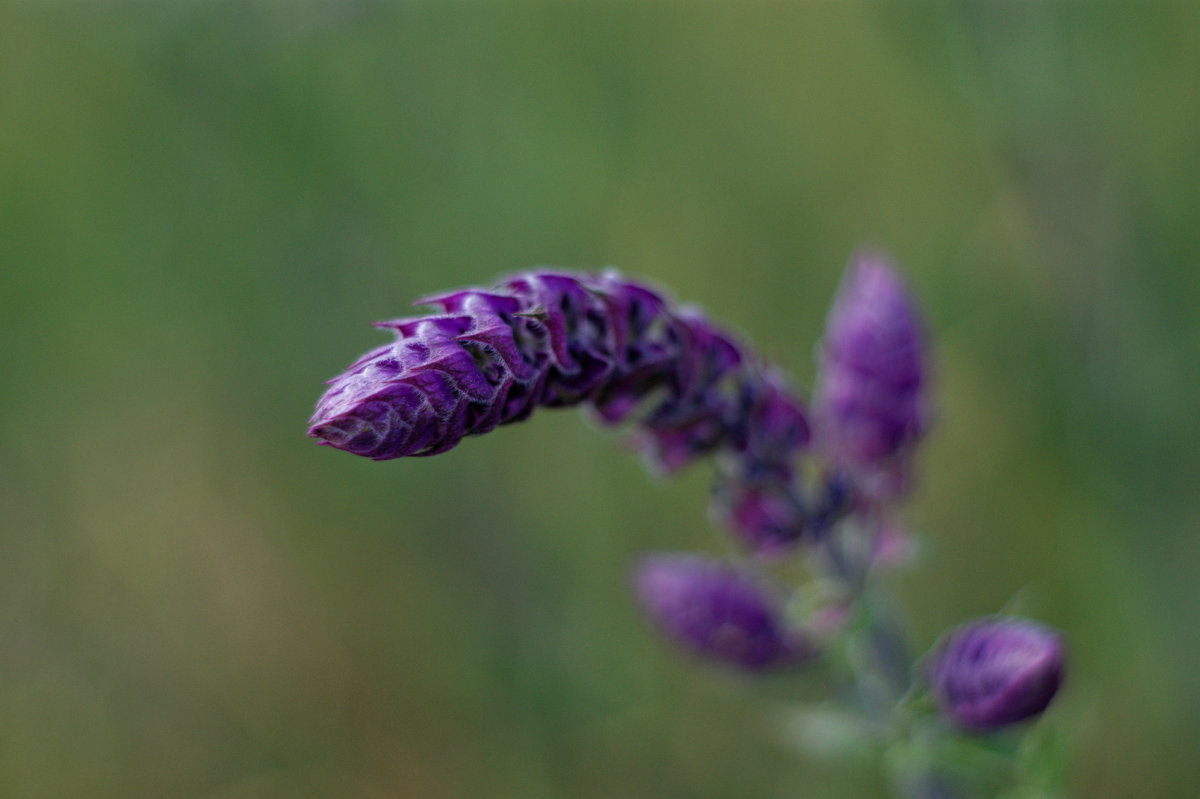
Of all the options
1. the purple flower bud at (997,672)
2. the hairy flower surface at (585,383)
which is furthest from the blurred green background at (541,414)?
the hairy flower surface at (585,383)

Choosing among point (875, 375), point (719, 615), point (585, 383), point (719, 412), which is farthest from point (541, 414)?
point (585, 383)

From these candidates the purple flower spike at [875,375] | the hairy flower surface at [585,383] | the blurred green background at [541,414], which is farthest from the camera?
the blurred green background at [541,414]

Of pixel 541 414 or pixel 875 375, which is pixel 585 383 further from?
pixel 541 414

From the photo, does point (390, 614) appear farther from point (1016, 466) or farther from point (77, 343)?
point (1016, 466)

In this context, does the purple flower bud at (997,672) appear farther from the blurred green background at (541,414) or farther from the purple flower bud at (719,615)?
the blurred green background at (541,414)

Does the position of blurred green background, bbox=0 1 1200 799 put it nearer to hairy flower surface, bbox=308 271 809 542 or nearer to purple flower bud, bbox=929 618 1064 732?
purple flower bud, bbox=929 618 1064 732

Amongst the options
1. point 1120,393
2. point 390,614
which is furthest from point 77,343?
point 1120,393

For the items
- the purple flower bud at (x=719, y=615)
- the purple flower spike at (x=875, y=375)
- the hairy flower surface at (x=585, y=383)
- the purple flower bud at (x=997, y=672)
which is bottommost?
the purple flower bud at (x=997, y=672)
